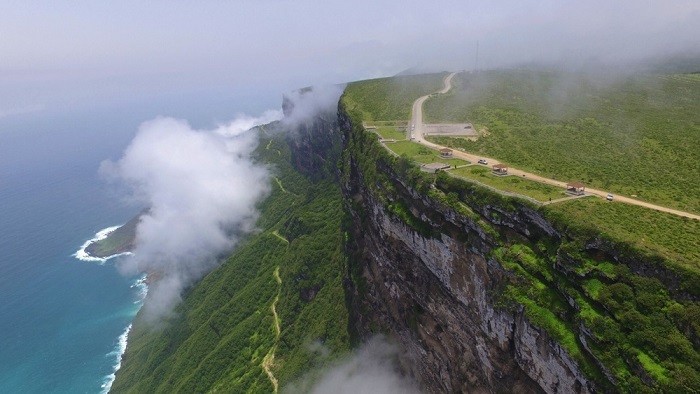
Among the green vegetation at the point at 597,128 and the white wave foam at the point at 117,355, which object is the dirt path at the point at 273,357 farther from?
the green vegetation at the point at 597,128

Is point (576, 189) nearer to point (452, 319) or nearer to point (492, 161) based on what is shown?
point (492, 161)

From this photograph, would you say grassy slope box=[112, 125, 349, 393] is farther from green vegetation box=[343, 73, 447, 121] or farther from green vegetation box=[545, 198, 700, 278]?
green vegetation box=[545, 198, 700, 278]

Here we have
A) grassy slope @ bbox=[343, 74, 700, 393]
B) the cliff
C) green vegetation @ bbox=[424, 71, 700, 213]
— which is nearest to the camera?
grassy slope @ bbox=[343, 74, 700, 393]

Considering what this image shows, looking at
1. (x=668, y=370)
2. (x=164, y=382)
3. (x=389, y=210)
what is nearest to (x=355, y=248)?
(x=389, y=210)

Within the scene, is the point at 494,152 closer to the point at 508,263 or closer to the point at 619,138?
the point at 619,138

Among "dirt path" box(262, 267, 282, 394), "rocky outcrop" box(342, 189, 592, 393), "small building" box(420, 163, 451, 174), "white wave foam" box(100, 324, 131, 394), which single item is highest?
"small building" box(420, 163, 451, 174)

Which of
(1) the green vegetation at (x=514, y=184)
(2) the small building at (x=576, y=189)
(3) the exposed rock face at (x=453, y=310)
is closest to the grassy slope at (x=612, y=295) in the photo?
(3) the exposed rock face at (x=453, y=310)

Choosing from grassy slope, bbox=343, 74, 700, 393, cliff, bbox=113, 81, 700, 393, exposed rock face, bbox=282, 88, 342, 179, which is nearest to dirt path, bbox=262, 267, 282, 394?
cliff, bbox=113, 81, 700, 393
